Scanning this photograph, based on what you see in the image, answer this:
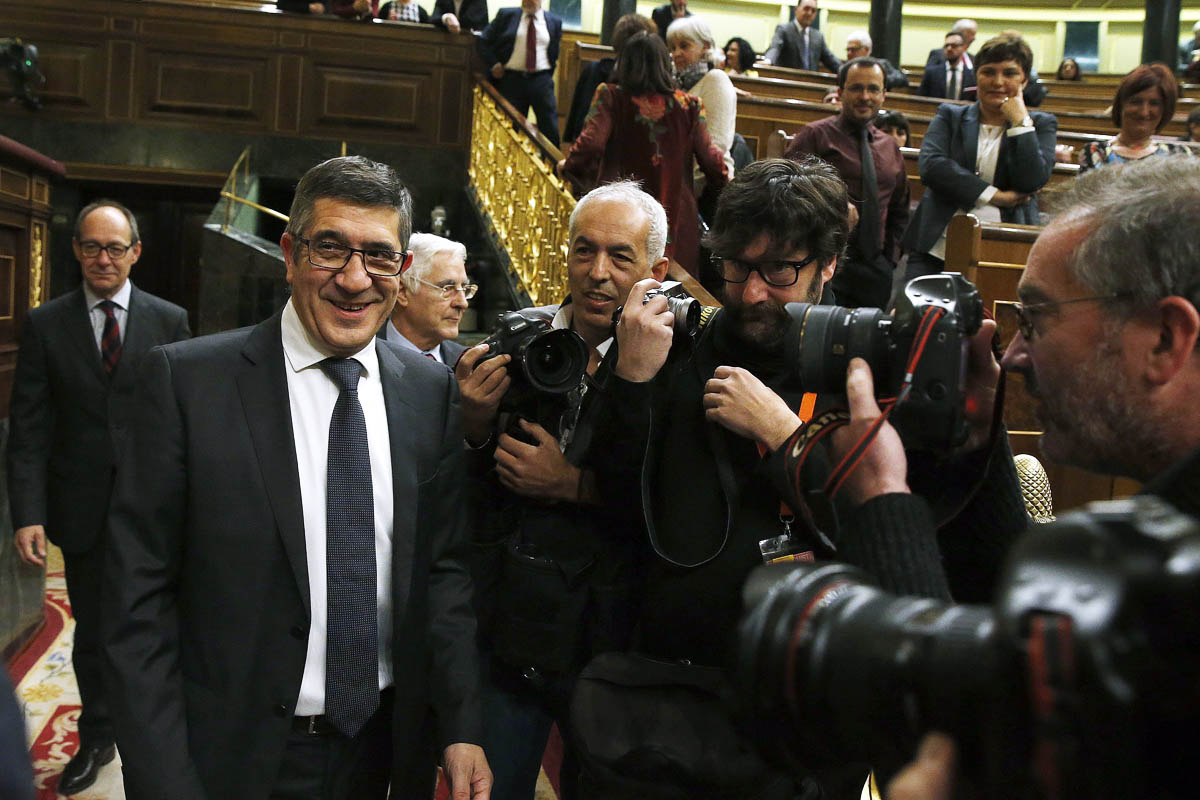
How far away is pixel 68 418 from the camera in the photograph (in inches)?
130

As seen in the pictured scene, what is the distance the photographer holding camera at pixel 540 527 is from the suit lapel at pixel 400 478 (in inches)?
6.7

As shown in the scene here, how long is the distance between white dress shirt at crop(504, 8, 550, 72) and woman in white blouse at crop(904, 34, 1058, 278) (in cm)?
387

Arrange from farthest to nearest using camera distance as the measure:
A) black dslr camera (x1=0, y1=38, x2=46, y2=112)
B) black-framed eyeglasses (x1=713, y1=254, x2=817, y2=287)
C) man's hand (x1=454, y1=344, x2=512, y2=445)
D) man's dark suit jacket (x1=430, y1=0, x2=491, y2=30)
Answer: man's dark suit jacket (x1=430, y1=0, x2=491, y2=30) → black dslr camera (x1=0, y1=38, x2=46, y2=112) → man's hand (x1=454, y1=344, x2=512, y2=445) → black-framed eyeglasses (x1=713, y1=254, x2=817, y2=287)

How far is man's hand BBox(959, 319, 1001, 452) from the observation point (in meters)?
1.20

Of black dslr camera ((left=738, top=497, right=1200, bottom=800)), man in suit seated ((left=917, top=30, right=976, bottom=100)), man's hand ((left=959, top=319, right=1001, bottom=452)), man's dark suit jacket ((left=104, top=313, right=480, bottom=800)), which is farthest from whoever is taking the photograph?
man in suit seated ((left=917, top=30, right=976, bottom=100))

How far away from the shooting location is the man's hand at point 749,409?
1.45 m

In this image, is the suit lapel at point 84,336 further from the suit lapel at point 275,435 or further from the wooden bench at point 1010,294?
the wooden bench at point 1010,294

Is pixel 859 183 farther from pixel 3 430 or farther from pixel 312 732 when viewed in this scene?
pixel 3 430

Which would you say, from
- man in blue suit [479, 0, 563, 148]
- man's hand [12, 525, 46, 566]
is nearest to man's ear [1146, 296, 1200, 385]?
man's hand [12, 525, 46, 566]

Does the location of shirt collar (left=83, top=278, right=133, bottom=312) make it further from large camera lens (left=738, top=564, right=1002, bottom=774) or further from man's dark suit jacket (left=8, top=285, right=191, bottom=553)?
large camera lens (left=738, top=564, right=1002, bottom=774)

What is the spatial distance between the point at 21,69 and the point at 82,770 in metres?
6.11

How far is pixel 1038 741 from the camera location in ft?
1.65

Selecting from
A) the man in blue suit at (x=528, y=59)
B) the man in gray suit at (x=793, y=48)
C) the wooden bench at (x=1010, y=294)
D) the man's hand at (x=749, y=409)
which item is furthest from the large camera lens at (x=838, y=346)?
the man in gray suit at (x=793, y=48)

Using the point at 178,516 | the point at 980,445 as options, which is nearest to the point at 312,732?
the point at 178,516
